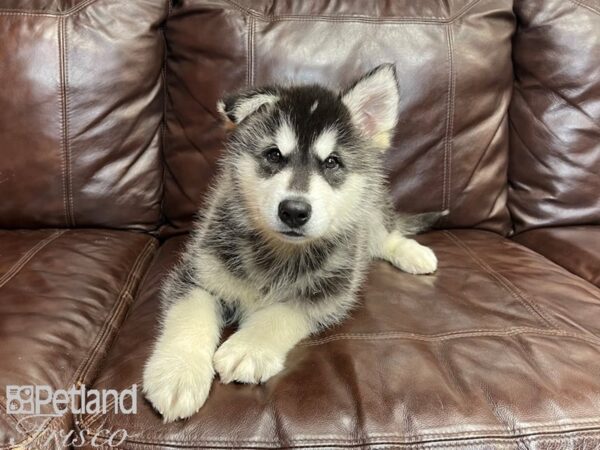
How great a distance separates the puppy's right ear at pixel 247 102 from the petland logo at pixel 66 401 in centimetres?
82

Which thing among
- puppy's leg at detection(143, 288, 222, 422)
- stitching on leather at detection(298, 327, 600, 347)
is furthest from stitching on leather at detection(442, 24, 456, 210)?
puppy's leg at detection(143, 288, 222, 422)

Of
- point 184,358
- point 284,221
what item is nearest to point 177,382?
point 184,358

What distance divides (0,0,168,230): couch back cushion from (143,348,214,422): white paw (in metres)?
1.03

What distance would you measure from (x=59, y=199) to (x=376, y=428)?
1.55 meters

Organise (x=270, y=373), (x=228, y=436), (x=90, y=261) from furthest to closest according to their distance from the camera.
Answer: (x=90, y=261), (x=270, y=373), (x=228, y=436)

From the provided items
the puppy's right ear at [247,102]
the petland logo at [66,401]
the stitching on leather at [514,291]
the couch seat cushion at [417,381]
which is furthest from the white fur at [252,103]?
the stitching on leather at [514,291]

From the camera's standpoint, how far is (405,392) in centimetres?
121

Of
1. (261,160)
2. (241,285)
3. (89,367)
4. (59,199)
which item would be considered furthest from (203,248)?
(59,199)

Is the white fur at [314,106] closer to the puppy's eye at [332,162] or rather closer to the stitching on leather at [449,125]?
the puppy's eye at [332,162]

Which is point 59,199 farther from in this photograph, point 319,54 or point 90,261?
point 319,54

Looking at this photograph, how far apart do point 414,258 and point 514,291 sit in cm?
35

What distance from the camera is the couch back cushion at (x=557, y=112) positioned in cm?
213

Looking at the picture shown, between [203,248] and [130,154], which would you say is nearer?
[203,248]

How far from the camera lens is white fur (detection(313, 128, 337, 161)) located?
1515 millimetres
